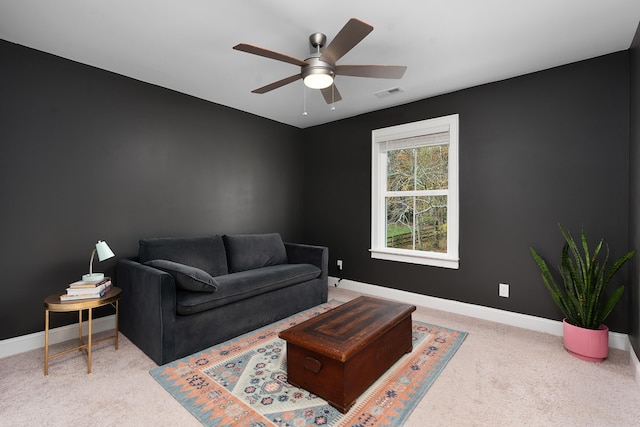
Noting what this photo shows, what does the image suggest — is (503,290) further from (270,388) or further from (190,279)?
(190,279)

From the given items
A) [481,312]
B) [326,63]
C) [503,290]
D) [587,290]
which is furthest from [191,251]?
[587,290]

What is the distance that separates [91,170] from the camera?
2.88m

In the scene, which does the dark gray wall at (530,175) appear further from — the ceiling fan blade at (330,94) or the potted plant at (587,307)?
the ceiling fan blade at (330,94)

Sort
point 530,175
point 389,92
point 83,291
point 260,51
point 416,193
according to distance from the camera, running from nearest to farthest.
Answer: point 260,51 → point 83,291 → point 530,175 → point 389,92 → point 416,193

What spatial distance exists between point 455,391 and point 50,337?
128 inches

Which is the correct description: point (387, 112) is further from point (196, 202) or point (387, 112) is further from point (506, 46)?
point (196, 202)

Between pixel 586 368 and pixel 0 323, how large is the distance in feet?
14.8

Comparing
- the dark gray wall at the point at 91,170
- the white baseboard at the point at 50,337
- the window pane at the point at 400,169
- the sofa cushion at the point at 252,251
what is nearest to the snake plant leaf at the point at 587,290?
the window pane at the point at 400,169

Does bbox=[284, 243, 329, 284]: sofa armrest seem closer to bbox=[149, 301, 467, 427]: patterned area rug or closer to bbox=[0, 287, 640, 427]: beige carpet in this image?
bbox=[149, 301, 467, 427]: patterned area rug

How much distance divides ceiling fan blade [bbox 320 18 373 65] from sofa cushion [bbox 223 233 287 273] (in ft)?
7.58

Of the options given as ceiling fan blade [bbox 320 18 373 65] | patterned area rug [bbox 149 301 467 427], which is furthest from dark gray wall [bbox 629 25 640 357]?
ceiling fan blade [bbox 320 18 373 65]

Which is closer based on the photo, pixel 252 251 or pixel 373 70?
pixel 373 70

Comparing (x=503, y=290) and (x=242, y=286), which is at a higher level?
(x=242, y=286)

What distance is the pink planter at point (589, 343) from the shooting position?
2.32 metres
